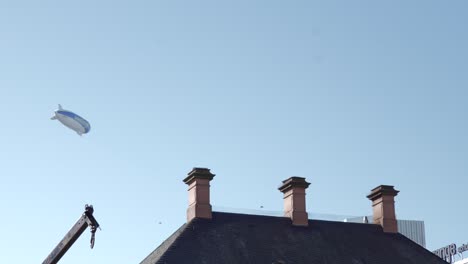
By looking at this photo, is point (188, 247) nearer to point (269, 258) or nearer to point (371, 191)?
point (269, 258)

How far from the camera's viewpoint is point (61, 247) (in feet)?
79.0

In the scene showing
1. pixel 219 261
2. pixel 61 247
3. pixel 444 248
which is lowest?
pixel 61 247

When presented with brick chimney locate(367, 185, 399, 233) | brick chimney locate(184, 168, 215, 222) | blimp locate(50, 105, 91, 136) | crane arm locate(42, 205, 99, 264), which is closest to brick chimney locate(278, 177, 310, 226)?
brick chimney locate(184, 168, 215, 222)

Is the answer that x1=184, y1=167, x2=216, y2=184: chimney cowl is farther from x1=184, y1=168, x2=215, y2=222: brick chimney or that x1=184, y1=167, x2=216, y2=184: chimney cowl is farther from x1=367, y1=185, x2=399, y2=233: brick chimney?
x1=367, y1=185, x2=399, y2=233: brick chimney

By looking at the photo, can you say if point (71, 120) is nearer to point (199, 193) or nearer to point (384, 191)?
point (199, 193)

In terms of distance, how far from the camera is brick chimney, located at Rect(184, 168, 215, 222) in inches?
1980

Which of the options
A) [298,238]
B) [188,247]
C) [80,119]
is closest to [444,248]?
[80,119]

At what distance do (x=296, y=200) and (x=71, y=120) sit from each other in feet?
85.6

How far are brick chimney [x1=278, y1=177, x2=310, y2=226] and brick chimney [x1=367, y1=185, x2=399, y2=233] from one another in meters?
4.48

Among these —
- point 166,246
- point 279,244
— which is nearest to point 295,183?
point 279,244

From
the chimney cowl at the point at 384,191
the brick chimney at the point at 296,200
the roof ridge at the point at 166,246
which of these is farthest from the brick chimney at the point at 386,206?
the roof ridge at the point at 166,246

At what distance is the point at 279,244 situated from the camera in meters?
49.4

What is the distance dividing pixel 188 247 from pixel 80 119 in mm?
29574

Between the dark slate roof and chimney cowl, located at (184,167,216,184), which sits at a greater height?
chimney cowl, located at (184,167,216,184)
